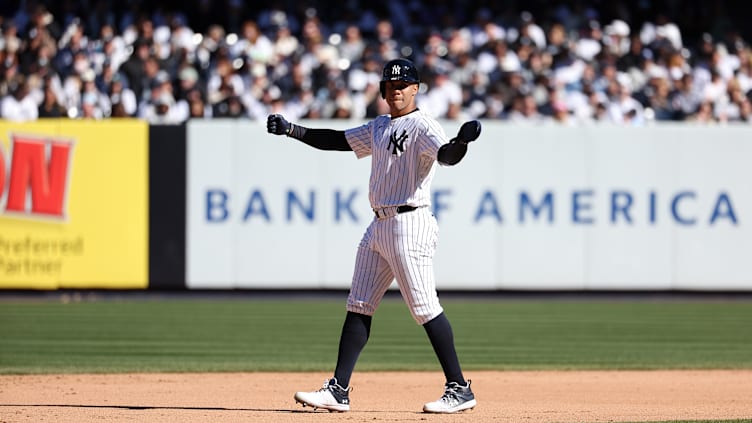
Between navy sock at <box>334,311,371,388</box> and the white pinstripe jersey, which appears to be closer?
the white pinstripe jersey

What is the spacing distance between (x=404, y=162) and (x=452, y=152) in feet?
1.50

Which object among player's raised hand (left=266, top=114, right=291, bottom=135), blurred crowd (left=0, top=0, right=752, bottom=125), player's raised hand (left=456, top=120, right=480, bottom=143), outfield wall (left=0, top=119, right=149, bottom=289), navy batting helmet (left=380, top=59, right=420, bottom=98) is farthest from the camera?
blurred crowd (left=0, top=0, right=752, bottom=125)

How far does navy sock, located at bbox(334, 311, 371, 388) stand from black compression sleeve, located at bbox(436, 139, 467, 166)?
3.39 feet

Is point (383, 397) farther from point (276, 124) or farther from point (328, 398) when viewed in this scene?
point (276, 124)

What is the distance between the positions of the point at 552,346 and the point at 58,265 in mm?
6737

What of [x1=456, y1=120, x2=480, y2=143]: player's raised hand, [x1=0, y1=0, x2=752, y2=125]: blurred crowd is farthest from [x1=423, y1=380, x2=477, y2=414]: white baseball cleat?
[x1=0, y1=0, x2=752, y2=125]: blurred crowd

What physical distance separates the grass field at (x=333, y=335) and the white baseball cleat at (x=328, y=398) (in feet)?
9.91

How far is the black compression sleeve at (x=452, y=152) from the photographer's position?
6277mm

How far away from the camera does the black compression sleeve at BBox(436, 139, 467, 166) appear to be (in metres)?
6.28

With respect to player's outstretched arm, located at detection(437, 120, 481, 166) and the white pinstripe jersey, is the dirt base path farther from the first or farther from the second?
player's outstretched arm, located at detection(437, 120, 481, 166)

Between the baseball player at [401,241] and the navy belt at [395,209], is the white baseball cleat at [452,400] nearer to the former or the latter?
the baseball player at [401,241]

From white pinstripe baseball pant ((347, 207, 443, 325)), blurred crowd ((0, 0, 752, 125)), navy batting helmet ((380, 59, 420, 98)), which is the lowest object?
white pinstripe baseball pant ((347, 207, 443, 325))

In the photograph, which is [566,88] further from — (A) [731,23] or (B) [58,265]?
(B) [58,265]

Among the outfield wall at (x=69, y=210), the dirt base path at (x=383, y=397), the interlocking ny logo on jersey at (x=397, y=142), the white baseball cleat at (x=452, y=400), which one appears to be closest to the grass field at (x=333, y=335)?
the outfield wall at (x=69, y=210)
